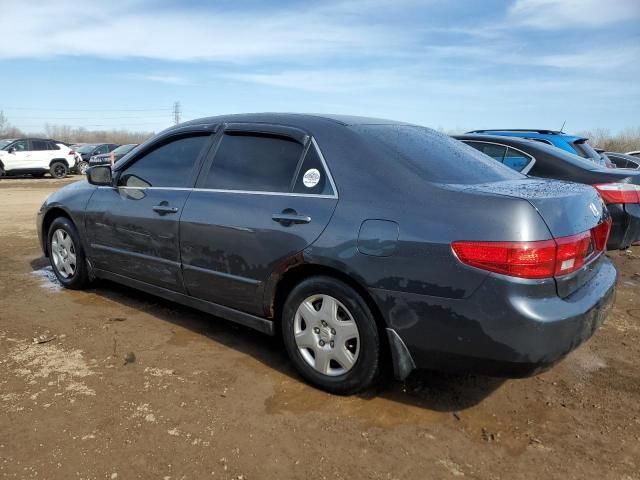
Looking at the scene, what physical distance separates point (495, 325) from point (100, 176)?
3376mm

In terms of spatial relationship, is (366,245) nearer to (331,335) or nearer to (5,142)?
(331,335)

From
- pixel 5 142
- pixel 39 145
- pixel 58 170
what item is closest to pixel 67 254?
pixel 39 145

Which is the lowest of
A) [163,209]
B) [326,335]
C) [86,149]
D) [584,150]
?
[86,149]

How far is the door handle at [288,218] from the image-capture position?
294 centimetres

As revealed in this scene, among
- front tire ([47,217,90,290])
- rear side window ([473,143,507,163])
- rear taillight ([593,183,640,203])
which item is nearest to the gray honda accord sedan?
front tire ([47,217,90,290])

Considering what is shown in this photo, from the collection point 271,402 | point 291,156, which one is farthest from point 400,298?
point 291,156

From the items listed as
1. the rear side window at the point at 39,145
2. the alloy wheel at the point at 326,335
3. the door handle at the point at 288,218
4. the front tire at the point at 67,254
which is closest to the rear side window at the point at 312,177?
the door handle at the point at 288,218

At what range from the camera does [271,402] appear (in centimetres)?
288

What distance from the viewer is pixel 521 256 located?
2.33 meters

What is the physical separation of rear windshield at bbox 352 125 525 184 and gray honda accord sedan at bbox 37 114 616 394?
0.02m

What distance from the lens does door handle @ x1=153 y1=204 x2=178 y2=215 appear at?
3.66 meters

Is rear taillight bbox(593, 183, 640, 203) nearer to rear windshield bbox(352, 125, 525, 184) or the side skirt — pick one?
rear windshield bbox(352, 125, 525, 184)

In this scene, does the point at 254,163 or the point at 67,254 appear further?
the point at 67,254

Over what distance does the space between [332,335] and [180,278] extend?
1.33 m
